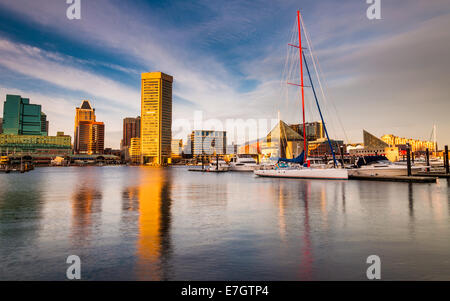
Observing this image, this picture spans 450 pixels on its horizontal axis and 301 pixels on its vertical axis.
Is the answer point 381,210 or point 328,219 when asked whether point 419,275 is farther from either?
point 381,210

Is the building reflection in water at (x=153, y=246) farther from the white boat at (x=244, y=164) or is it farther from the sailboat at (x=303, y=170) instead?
the white boat at (x=244, y=164)

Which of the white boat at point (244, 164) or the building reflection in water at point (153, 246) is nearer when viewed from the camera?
the building reflection in water at point (153, 246)

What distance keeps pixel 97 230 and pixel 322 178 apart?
47.8 metres

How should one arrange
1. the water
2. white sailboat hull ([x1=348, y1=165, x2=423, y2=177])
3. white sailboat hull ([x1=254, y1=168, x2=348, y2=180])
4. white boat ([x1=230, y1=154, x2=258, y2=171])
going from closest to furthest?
1. the water
2. white sailboat hull ([x1=254, y1=168, x2=348, y2=180])
3. white sailboat hull ([x1=348, y1=165, x2=423, y2=177])
4. white boat ([x1=230, y1=154, x2=258, y2=171])

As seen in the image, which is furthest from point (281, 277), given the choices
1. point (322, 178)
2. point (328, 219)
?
point (322, 178)

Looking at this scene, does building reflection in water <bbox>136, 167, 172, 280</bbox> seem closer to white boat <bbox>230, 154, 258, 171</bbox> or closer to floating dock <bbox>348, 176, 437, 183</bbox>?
floating dock <bbox>348, 176, 437, 183</bbox>

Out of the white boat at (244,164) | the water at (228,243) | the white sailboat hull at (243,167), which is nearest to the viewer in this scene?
the water at (228,243)

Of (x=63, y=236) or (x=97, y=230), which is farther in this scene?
(x=97, y=230)

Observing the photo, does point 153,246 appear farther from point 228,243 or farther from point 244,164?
point 244,164

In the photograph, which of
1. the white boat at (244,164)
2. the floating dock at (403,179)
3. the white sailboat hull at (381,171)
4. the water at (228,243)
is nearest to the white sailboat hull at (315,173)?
the floating dock at (403,179)

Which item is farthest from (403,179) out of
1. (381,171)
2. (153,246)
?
(153,246)

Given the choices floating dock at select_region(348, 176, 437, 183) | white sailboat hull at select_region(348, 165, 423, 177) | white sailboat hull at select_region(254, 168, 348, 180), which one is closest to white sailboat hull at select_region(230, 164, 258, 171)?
white sailboat hull at select_region(254, 168, 348, 180)

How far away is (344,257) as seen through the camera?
1134 centimetres

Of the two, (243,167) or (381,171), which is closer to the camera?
(381,171)
